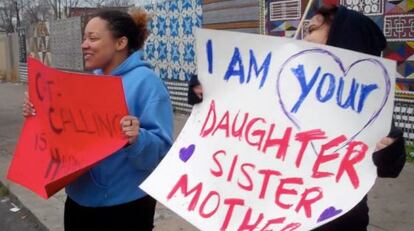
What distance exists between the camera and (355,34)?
185cm

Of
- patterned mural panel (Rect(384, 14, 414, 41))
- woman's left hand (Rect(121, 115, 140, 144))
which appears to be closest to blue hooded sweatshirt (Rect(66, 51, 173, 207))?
woman's left hand (Rect(121, 115, 140, 144))

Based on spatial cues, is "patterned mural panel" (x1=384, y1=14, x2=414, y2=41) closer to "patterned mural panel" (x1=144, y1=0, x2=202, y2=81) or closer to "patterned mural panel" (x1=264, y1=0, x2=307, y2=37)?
"patterned mural panel" (x1=264, y1=0, x2=307, y2=37)

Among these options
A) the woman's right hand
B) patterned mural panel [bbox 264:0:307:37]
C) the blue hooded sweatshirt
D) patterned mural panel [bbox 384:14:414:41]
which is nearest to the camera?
the blue hooded sweatshirt

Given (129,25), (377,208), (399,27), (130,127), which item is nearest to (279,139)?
(130,127)

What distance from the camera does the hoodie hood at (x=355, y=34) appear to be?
1846 millimetres

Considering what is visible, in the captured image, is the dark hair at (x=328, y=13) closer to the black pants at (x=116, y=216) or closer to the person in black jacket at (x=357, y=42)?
the person in black jacket at (x=357, y=42)

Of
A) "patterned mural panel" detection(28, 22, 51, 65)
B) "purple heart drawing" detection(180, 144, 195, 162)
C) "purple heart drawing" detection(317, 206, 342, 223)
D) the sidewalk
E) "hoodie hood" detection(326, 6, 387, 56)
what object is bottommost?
the sidewalk

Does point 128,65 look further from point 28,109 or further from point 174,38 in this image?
point 174,38

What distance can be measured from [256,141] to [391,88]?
0.48m

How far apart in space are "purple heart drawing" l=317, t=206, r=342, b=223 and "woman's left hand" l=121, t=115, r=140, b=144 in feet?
2.40

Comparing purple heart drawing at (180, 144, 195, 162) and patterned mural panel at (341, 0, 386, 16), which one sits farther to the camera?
patterned mural panel at (341, 0, 386, 16)

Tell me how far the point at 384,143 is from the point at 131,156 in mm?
945

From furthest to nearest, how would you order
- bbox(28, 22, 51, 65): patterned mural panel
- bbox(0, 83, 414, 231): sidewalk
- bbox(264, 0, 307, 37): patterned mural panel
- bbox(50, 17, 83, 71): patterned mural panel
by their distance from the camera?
1. bbox(28, 22, 51, 65): patterned mural panel
2. bbox(50, 17, 83, 71): patterned mural panel
3. bbox(264, 0, 307, 37): patterned mural panel
4. bbox(0, 83, 414, 231): sidewalk

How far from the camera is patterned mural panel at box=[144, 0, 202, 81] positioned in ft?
31.8
